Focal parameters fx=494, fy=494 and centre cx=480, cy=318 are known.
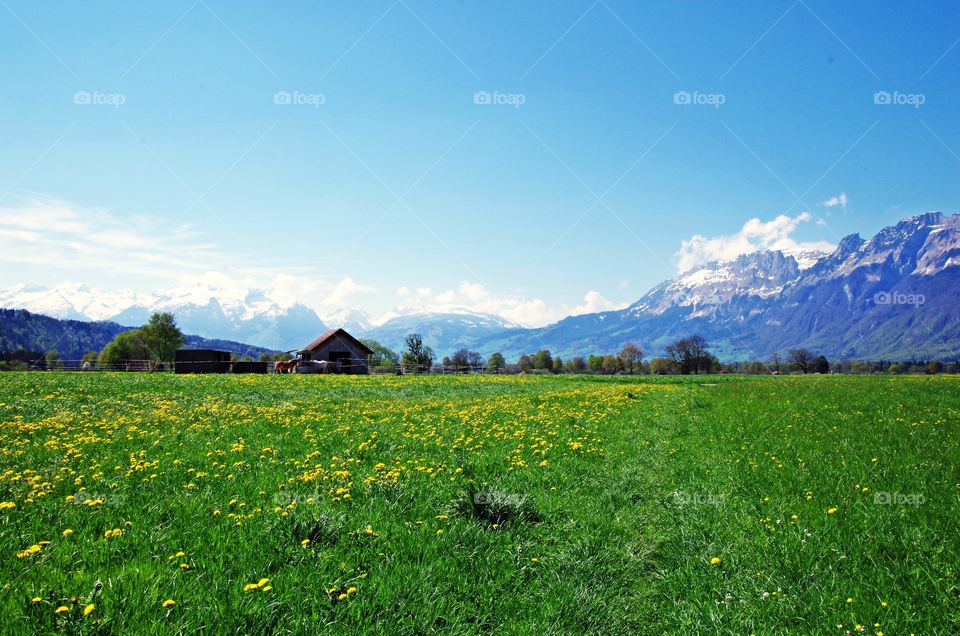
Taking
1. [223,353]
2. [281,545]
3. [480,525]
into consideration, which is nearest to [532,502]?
[480,525]

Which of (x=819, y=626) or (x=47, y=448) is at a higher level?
(x=47, y=448)

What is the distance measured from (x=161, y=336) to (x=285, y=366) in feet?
225

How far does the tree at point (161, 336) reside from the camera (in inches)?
4564

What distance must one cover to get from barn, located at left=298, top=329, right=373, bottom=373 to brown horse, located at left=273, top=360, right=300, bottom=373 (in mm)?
4830

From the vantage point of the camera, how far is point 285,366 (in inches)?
2655

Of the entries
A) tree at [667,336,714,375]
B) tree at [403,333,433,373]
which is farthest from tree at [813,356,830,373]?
tree at [403,333,433,373]

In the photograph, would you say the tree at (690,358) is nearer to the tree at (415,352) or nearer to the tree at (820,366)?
the tree at (820,366)

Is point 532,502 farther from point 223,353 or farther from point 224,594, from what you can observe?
point 223,353

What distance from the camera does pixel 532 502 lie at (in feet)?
24.5

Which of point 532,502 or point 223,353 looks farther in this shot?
point 223,353

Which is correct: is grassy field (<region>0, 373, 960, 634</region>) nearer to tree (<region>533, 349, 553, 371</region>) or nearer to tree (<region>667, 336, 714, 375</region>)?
tree (<region>667, 336, 714, 375</region>)

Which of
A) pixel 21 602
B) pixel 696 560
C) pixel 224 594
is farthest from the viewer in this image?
pixel 696 560

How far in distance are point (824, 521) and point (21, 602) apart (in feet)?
28.5

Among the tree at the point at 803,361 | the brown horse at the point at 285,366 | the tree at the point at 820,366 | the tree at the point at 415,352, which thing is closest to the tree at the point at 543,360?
the tree at the point at 415,352
